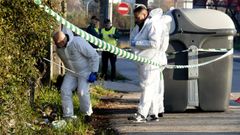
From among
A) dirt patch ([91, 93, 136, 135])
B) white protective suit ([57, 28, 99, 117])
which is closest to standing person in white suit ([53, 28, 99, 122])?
white protective suit ([57, 28, 99, 117])

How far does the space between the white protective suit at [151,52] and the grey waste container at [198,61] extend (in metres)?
0.63

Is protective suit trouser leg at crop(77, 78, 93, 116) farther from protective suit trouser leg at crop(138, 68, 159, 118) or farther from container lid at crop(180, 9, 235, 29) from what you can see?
container lid at crop(180, 9, 235, 29)

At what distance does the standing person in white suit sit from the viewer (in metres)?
8.09

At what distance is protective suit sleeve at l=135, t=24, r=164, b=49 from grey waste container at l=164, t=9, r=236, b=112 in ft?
2.63

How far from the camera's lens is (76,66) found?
8.19 m

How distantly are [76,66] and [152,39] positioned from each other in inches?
44.7

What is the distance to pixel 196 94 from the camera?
373 inches

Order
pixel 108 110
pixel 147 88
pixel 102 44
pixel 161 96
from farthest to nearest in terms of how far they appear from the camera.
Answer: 1. pixel 108 110
2. pixel 161 96
3. pixel 147 88
4. pixel 102 44

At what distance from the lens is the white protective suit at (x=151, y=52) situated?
27.7 feet

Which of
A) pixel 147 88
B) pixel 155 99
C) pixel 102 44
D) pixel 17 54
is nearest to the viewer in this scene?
pixel 17 54

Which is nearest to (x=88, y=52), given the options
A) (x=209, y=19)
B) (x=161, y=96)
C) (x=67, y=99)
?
(x=67, y=99)

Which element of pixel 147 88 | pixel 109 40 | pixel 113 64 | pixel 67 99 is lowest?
pixel 67 99

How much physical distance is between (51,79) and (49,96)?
4.83ft

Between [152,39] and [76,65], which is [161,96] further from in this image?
[76,65]
